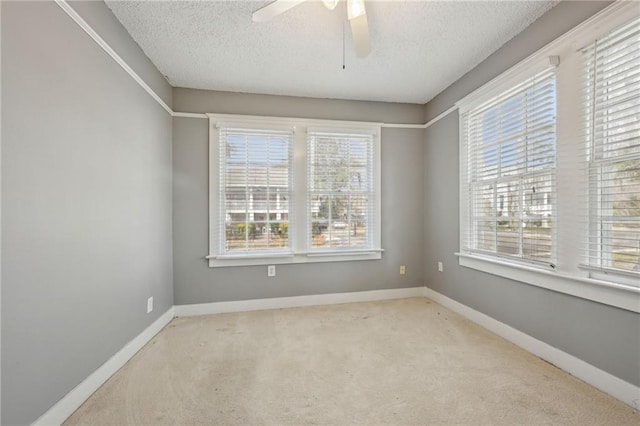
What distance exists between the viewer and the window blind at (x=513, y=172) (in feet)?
6.75

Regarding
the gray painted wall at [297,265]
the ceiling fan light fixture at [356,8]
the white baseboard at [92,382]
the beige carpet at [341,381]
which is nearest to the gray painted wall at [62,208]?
the white baseboard at [92,382]

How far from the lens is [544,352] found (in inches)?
81.1

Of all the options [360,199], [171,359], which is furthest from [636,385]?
[171,359]

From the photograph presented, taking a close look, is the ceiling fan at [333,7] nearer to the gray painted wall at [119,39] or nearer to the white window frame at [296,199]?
the gray painted wall at [119,39]

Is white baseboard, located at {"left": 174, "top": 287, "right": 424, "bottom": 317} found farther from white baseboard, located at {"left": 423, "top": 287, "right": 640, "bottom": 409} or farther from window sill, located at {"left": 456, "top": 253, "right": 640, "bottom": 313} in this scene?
window sill, located at {"left": 456, "top": 253, "right": 640, "bottom": 313}

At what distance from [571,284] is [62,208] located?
3149 mm

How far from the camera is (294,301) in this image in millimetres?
3287

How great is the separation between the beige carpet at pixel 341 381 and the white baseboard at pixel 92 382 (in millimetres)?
43

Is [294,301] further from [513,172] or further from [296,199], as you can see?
[513,172]

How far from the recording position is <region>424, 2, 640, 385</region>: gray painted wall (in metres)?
1.65

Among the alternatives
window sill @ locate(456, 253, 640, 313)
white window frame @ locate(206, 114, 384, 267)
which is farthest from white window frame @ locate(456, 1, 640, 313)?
white window frame @ locate(206, 114, 384, 267)

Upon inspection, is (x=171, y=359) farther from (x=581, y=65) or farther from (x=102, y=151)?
(x=581, y=65)

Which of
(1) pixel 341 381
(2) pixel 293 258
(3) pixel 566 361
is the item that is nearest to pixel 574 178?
(3) pixel 566 361

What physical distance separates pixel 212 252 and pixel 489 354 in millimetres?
2778
